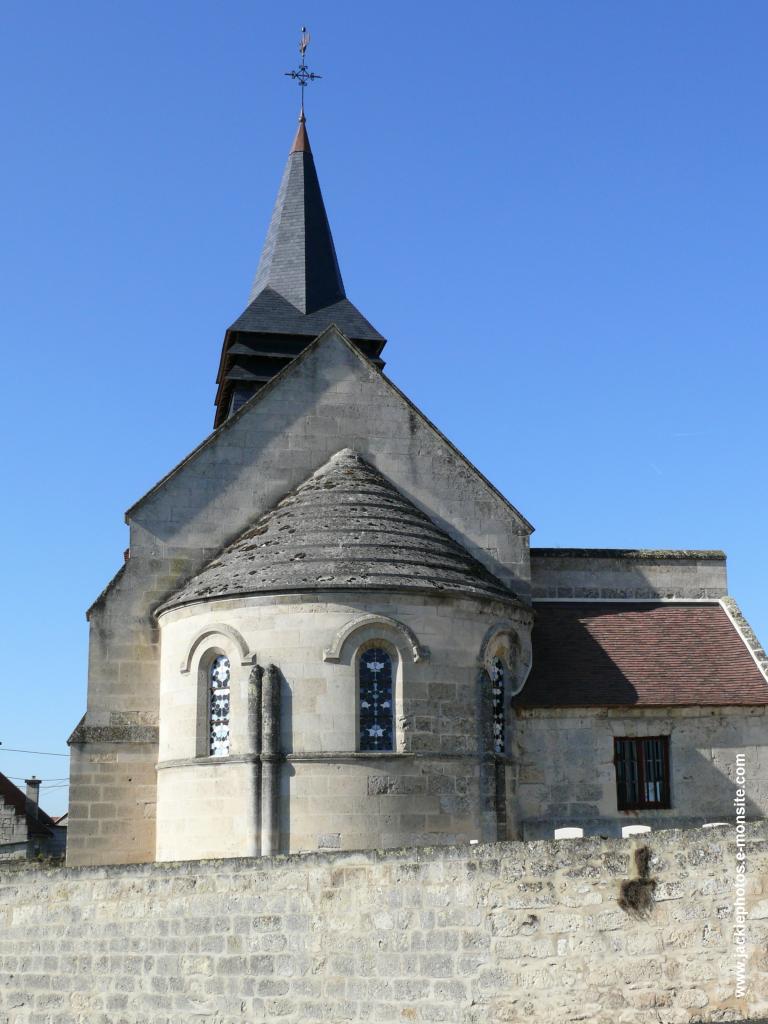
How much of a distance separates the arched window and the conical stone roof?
1150mm

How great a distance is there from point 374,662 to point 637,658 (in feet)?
17.7

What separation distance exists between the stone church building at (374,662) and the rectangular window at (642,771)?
0.12ft

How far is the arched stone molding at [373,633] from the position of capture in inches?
736

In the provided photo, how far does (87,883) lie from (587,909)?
595 centimetres

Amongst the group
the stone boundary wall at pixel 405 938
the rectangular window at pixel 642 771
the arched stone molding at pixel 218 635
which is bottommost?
the stone boundary wall at pixel 405 938

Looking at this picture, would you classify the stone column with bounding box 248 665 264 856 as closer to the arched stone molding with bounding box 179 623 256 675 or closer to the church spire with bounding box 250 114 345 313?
the arched stone molding with bounding box 179 623 256 675

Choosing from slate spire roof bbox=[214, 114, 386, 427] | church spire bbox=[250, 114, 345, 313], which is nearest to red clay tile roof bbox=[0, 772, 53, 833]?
slate spire roof bbox=[214, 114, 386, 427]

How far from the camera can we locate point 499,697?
20594 millimetres

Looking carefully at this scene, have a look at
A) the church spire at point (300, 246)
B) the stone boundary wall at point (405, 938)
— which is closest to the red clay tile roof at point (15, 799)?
the church spire at point (300, 246)

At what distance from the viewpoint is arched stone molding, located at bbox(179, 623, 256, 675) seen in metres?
19.0

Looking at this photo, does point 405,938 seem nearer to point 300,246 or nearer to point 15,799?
point 300,246

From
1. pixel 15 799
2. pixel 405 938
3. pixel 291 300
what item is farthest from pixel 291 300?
pixel 405 938

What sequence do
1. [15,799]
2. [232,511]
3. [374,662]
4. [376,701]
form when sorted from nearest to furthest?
[376,701] → [374,662] → [232,511] → [15,799]

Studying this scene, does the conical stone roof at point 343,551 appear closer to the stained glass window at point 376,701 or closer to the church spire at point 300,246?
the stained glass window at point 376,701
